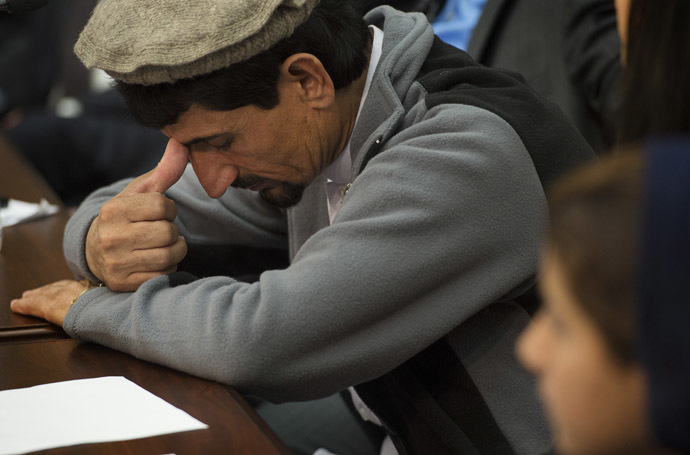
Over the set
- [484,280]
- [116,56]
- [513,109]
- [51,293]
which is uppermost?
[116,56]

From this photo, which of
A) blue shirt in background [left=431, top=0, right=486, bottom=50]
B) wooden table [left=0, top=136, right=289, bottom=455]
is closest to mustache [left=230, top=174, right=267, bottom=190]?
wooden table [left=0, top=136, right=289, bottom=455]

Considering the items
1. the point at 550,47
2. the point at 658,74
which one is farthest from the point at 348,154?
the point at 550,47

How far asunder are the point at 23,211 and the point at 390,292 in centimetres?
119

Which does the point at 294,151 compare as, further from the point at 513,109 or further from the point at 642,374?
the point at 642,374

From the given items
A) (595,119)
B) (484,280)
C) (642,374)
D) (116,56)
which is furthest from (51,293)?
(595,119)

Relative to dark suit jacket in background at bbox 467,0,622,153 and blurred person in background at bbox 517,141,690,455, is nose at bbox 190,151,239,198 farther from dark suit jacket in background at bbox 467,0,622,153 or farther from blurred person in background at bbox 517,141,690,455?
dark suit jacket in background at bbox 467,0,622,153

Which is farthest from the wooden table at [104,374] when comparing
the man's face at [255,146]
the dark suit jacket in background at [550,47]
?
the dark suit jacket in background at [550,47]

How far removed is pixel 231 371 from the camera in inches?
40.1

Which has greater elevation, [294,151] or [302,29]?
[302,29]

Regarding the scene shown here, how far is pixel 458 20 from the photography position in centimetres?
266

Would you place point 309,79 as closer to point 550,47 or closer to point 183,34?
point 183,34

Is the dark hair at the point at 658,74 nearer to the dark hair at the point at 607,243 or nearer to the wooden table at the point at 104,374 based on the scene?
the dark hair at the point at 607,243

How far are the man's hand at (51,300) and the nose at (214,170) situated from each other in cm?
25

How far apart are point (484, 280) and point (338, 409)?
30.9 inches
